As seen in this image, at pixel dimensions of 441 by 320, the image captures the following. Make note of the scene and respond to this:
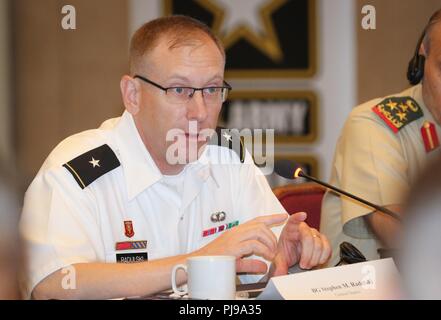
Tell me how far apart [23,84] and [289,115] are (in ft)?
4.78

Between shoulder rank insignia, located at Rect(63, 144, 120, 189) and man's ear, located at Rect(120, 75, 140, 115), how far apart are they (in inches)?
6.7

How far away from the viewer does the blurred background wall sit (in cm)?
357

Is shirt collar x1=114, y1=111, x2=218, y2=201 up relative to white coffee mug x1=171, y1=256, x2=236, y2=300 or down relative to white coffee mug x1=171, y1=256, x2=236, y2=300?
up

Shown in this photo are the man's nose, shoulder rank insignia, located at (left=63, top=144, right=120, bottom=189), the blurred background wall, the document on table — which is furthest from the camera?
the blurred background wall

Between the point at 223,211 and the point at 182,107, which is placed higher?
the point at 182,107

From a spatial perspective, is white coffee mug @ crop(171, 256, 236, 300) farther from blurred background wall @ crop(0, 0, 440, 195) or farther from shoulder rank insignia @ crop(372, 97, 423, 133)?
blurred background wall @ crop(0, 0, 440, 195)

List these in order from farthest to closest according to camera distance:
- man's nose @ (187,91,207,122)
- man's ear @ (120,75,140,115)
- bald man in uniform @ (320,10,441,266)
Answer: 1. bald man in uniform @ (320,10,441,266)
2. man's ear @ (120,75,140,115)
3. man's nose @ (187,91,207,122)

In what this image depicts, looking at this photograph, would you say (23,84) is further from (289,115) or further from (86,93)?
(289,115)

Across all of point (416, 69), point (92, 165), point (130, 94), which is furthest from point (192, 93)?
point (416, 69)

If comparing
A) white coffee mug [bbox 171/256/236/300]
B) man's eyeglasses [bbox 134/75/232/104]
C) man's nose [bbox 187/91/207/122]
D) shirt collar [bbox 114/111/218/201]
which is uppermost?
man's eyeglasses [bbox 134/75/232/104]

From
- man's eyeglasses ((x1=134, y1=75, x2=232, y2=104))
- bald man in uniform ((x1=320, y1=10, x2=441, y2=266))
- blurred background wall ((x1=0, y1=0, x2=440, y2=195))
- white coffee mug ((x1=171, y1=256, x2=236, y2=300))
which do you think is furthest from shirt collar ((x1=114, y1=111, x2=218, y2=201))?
blurred background wall ((x1=0, y1=0, x2=440, y2=195))

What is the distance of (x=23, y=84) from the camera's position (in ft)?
11.6

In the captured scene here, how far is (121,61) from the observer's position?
3.64 m

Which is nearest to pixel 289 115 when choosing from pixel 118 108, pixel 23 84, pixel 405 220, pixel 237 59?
pixel 237 59
